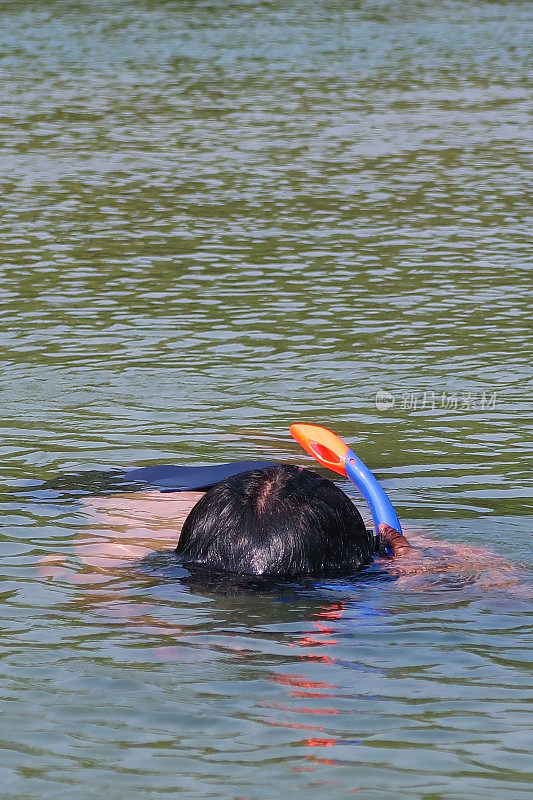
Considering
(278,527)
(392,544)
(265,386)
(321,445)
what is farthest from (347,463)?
(265,386)

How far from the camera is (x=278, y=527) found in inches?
237

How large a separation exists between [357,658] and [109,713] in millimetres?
1010

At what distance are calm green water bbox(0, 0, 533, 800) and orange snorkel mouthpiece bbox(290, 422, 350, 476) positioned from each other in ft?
2.28

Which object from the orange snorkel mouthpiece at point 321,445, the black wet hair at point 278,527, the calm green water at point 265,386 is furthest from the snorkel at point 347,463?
the calm green water at point 265,386

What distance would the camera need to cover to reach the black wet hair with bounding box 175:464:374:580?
19.8 feet

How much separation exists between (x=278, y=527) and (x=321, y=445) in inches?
28.0

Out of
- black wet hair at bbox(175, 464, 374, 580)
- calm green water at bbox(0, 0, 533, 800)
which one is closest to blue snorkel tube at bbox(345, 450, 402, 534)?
black wet hair at bbox(175, 464, 374, 580)

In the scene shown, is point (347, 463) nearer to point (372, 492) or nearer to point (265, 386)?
point (372, 492)

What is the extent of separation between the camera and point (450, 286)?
45.8 feet

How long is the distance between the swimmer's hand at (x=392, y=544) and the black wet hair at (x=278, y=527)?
0.86ft

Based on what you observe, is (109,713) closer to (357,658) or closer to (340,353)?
(357,658)

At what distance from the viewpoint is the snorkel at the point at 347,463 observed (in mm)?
6539

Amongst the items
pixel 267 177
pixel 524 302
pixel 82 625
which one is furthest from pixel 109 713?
pixel 267 177

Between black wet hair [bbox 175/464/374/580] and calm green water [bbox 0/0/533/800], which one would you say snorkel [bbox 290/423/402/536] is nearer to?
black wet hair [bbox 175/464/374/580]
